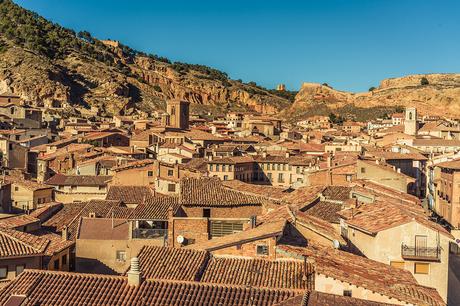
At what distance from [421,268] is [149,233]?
10.4 metres

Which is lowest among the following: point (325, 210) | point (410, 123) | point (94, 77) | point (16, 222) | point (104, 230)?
point (16, 222)

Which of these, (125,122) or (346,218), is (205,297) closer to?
(346,218)

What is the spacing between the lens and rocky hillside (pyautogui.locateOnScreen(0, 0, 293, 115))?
402ft

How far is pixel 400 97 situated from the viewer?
156 metres

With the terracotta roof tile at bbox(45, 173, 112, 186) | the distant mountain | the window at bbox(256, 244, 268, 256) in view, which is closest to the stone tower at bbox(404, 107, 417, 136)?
the distant mountain

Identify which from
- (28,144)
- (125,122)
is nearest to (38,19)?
(125,122)

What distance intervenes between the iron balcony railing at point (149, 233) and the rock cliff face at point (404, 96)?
135168 millimetres

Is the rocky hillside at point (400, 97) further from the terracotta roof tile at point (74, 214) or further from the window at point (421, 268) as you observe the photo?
the window at point (421, 268)

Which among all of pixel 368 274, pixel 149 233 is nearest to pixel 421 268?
pixel 368 274

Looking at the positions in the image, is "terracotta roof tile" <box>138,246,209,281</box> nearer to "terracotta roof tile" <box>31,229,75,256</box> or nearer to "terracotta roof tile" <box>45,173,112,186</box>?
"terracotta roof tile" <box>31,229,75,256</box>

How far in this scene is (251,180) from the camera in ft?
195

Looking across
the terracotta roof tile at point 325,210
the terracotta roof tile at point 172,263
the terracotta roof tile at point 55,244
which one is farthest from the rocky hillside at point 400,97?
the terracotta roof tile at point 172,263

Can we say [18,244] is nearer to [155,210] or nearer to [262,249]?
[155,210]

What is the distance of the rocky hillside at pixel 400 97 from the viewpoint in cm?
14900
